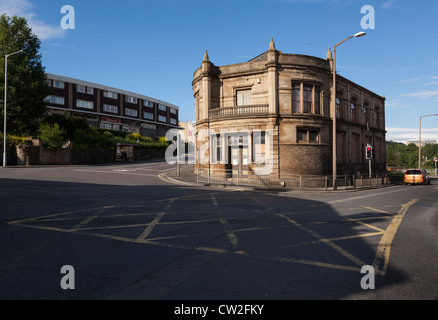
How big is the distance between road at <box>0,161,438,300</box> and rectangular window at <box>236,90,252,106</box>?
17279 millimetres

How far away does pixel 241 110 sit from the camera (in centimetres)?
2450

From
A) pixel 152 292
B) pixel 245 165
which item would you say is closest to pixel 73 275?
pixel 152 292

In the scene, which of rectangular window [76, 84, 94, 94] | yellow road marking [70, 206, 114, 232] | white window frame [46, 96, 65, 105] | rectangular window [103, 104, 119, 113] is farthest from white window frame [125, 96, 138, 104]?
yellow road marking [70, 206, 114, 232]

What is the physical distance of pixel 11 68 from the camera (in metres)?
31.7

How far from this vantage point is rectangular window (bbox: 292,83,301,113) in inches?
972

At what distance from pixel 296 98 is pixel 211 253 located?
71.8 feet

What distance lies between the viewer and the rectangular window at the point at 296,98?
2469 cm

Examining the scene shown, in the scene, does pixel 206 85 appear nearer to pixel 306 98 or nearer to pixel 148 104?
pixel 306 98

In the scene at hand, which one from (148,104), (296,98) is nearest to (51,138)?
(296,98)

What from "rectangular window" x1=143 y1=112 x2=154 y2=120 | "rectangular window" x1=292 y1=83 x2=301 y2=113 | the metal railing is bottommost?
the metal railing

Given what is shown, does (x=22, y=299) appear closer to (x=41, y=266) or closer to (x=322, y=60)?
(x=41, y=266)

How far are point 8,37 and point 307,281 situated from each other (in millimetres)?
41398

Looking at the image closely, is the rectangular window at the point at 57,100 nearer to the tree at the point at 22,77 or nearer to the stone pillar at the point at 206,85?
the tree at the point at 22,77

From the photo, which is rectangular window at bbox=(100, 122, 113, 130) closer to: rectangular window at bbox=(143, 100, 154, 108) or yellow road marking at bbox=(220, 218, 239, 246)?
rectangular window at bbox=(143, 100, 154, 108)
